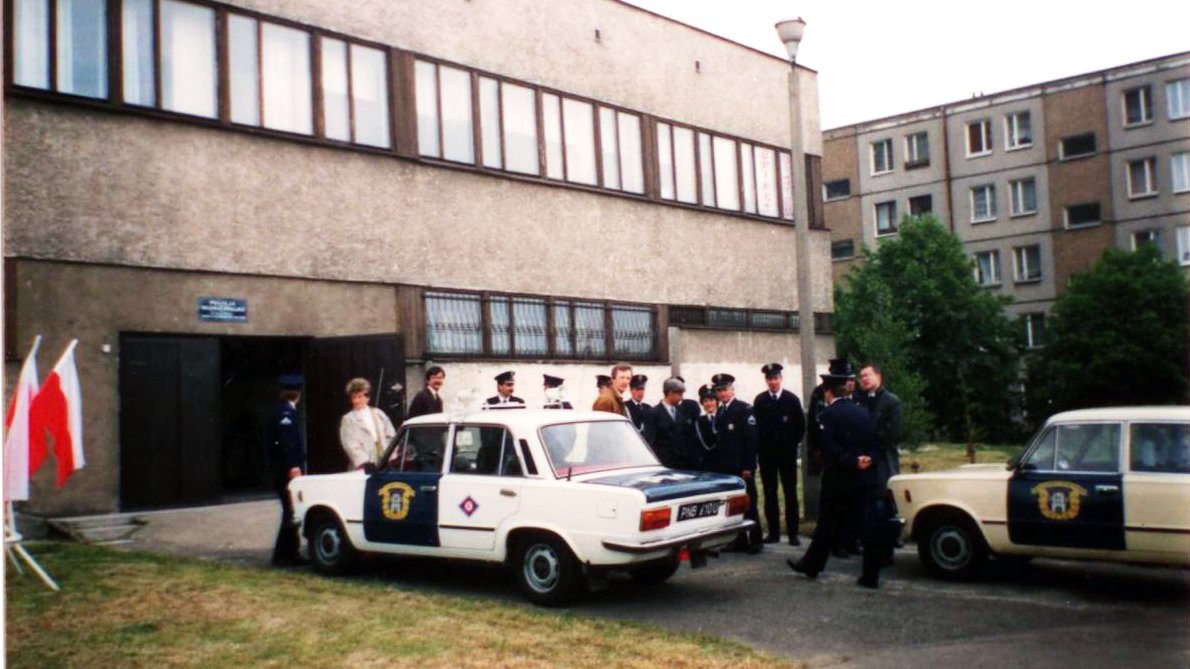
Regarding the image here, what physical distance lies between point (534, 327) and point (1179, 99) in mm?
37249

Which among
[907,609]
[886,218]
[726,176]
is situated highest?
[886,218]

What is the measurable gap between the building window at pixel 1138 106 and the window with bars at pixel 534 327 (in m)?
34.2

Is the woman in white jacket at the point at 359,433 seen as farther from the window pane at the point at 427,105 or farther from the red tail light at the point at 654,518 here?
the window pane at the point at 427,105

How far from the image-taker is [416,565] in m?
11.0

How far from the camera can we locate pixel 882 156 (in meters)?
56.6

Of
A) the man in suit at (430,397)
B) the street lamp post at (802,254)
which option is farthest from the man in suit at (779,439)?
the man in suit at (430,397)

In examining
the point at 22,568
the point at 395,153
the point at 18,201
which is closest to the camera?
the point at 22,568

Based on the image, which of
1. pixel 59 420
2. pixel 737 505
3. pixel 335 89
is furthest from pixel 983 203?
pixel 59 420

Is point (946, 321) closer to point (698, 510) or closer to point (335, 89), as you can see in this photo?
point (335, 89)

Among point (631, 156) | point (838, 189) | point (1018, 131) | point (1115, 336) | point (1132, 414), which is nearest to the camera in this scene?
point (1132, 414)

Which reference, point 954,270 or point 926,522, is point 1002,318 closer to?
point 954,270

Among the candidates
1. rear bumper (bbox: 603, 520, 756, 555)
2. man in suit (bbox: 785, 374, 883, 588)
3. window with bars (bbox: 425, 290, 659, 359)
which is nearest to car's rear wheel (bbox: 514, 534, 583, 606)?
rear bumper (bbox: 603, 520, 756, 555)

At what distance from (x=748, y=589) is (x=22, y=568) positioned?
653 centimetres

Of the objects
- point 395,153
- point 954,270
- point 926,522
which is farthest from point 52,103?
point 954,270
